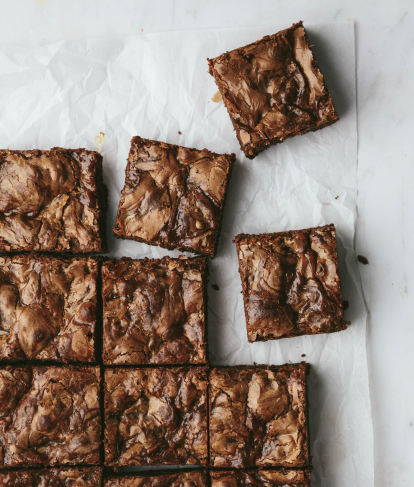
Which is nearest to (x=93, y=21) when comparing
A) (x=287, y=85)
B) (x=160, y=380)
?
(x=287, y=85)

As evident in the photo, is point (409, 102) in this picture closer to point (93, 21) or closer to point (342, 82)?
point (342, 82)

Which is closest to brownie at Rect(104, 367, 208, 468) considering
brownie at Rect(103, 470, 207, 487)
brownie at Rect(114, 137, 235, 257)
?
brownie at Rect(103, 470, 207, 487)

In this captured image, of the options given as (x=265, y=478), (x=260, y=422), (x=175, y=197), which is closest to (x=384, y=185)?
(x=175, y=197)

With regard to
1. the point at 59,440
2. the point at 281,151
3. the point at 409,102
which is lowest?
the point at 59,440

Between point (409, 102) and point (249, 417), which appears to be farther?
point (409, 102)

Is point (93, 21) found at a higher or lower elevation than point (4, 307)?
higher

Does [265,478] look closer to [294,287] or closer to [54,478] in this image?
[294,287]

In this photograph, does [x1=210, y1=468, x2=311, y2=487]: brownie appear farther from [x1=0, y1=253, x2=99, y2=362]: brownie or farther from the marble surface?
[x1=0, y1=253, x2=99, y2=362]: brownie
